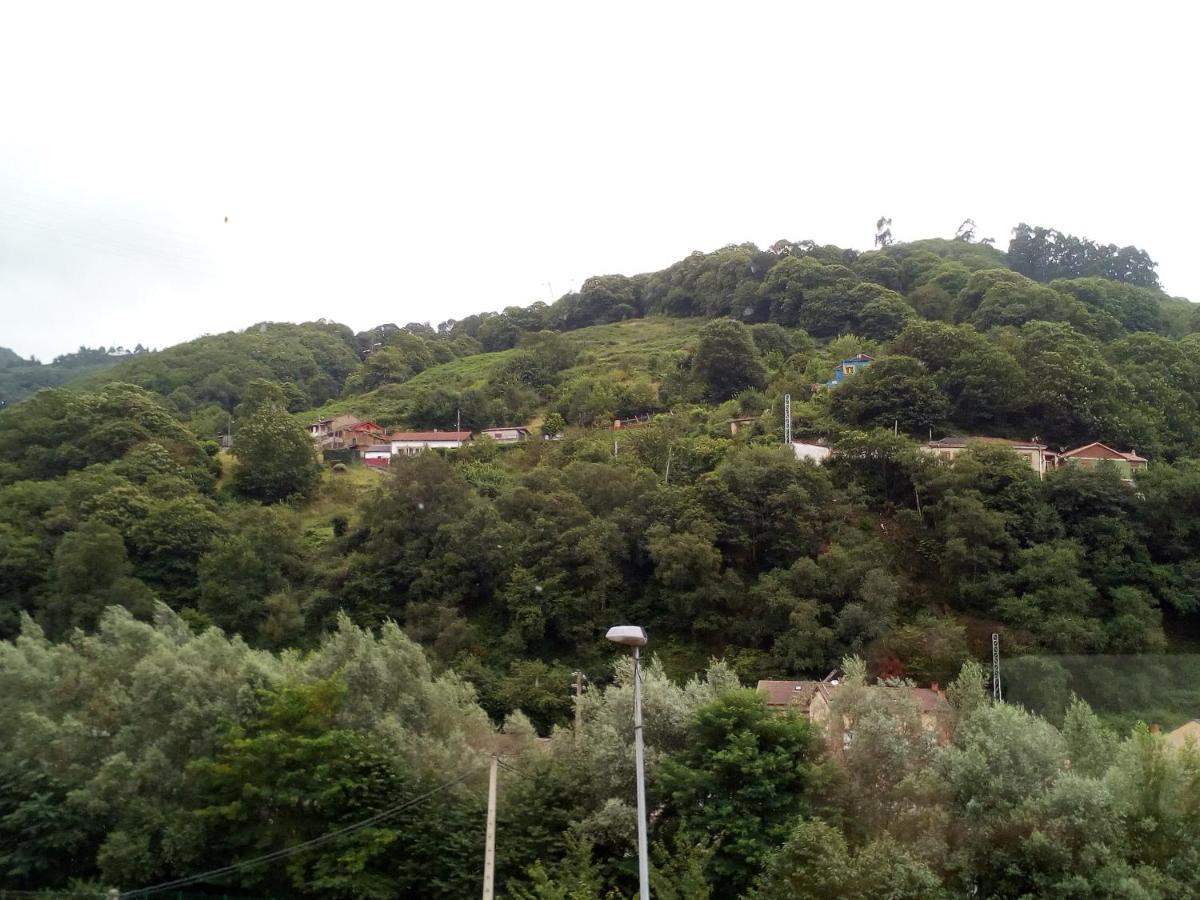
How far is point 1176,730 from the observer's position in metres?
16.7

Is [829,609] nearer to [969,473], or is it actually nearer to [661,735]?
[969,473]

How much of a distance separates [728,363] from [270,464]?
19198 mm

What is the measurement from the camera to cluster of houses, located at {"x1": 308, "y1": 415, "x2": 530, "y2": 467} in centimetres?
4048

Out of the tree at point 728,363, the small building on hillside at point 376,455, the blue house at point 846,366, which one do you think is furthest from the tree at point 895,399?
the small building on hillside at point 376,455

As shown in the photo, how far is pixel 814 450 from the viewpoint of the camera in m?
29.9

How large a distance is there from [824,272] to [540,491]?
31170mm

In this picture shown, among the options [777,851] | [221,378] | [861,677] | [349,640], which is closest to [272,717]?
[349,640]

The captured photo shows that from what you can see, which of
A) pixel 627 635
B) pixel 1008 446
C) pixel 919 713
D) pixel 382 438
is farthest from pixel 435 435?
pixel 627 635

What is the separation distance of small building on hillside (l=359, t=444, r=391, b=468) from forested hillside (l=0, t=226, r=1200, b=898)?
2.06 meters

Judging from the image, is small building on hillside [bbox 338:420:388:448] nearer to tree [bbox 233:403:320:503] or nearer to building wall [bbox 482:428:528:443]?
building wall [bbox 482:428:528:443]

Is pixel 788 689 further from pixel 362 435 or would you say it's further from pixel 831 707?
pixel 362 435

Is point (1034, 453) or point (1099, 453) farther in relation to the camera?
point (1034, 453)

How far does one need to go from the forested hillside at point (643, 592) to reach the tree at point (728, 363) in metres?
0.20

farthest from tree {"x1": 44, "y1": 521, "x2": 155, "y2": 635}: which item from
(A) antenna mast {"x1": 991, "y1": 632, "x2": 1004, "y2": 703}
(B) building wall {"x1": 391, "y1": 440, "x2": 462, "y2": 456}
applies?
(A) antenna mast {"x1": 991, "y1": 632, "x2": 1004, "y2": 703}
